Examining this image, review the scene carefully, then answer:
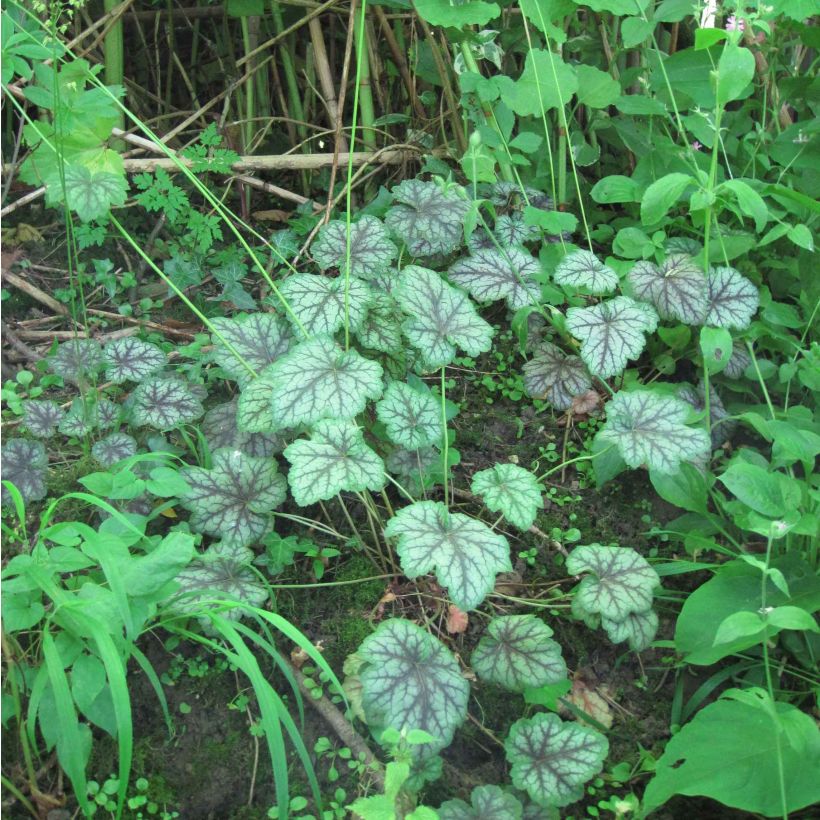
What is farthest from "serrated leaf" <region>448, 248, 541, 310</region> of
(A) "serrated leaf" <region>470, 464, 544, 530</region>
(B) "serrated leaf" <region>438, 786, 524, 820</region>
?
(B) "serrated leaf" <region>438, 786, 524, 820</region>

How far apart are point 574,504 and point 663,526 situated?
211 mm

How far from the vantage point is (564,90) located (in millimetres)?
2289

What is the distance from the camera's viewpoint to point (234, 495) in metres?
1.85

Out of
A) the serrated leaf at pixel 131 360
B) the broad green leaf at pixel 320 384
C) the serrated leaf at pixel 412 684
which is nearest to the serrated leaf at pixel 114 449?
the serrated leaf at pixel 131 360

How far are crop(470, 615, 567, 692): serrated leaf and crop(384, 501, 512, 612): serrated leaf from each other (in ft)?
0.39

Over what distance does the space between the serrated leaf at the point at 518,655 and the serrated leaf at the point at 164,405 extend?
792 mm

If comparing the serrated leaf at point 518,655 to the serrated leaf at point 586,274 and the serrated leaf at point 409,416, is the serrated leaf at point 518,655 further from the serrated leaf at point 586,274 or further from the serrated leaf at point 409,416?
the serrated leaf at point 586,274

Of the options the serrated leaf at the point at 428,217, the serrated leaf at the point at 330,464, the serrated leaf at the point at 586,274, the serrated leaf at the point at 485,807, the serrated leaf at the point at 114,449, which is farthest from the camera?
the serrated leaf at the point at 428,217

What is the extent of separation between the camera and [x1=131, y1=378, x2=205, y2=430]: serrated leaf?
76.9 inches

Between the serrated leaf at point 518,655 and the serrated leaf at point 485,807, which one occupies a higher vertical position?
the serrated leaf at point 518,655

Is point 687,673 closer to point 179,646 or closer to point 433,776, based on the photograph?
point 433,776

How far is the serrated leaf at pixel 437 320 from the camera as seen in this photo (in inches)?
73.2

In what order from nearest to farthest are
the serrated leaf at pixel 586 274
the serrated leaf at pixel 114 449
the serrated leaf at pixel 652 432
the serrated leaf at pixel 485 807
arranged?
the serrated leaf at pixel 485 807, the serrated leaf at pixel 652 432, the serrated leaf at pixel 114 449, the serrated leaf at pixel 586 274

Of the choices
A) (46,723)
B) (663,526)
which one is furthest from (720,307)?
(46,723)
